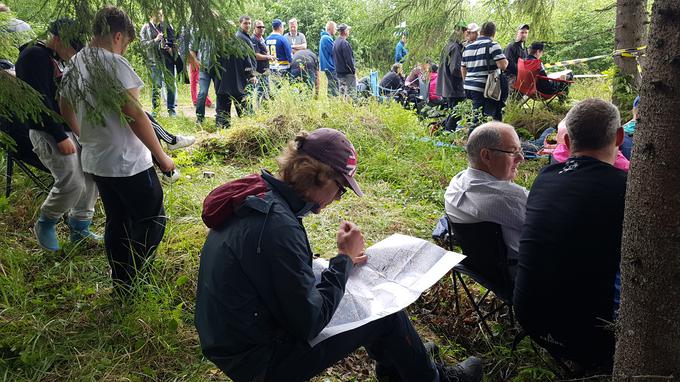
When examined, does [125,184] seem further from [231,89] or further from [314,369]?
[231,89]

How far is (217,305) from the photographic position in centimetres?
Result: 183

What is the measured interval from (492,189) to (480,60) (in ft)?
17.2

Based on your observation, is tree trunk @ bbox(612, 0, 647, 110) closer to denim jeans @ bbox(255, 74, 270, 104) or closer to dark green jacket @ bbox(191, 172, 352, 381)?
denim jeans @ bbox(255, 74, 270, 104)

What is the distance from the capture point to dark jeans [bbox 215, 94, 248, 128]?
7.55 meters

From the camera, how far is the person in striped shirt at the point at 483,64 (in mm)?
7285

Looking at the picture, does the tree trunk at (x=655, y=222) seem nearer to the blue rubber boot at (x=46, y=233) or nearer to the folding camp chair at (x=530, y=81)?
the blue rubber boot at (x=46, y=233)

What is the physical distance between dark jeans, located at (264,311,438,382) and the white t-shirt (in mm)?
1518

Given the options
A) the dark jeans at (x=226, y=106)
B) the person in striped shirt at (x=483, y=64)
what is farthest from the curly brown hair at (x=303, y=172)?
the person in striped shirt at (x=483, y=64)

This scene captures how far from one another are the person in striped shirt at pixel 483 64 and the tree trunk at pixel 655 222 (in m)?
5.89

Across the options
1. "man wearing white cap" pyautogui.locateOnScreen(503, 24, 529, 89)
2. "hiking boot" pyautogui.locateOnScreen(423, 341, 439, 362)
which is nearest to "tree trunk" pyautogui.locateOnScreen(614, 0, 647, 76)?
"man wearing white cap" pyautogui.locateOnScreen(503, 24, 529, 89)

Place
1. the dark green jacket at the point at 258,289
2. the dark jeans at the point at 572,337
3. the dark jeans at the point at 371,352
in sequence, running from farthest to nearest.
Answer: the dark jeans at the point at 572,337 < the dark jeans at the point at 371,352 < the dark green jacket at the point at 258,289

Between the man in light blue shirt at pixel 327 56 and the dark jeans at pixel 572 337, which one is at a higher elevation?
the man in light blue shirt at pixel 327 56

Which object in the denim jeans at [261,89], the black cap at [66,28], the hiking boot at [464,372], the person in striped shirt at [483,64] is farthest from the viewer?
the denim jeans at [261,89]

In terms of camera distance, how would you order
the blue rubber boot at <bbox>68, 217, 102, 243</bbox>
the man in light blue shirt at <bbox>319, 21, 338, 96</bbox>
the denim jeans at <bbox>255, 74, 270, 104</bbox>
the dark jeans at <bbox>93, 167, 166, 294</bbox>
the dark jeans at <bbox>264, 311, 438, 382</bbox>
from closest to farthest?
the dark jeans at <bbox>264, 311, 438, 382</bbox> < the dark jeans at <bbox>93, 167, 166, 294</bbox> < the blue rubber boot at <bbox>68, 217, 102, 243</bbox> < the denim jeans at <bbox>255, 74, 270, 104</bbox> < the man in light blue shirt at <bbox>319, 21, 338, 96</bbox>
